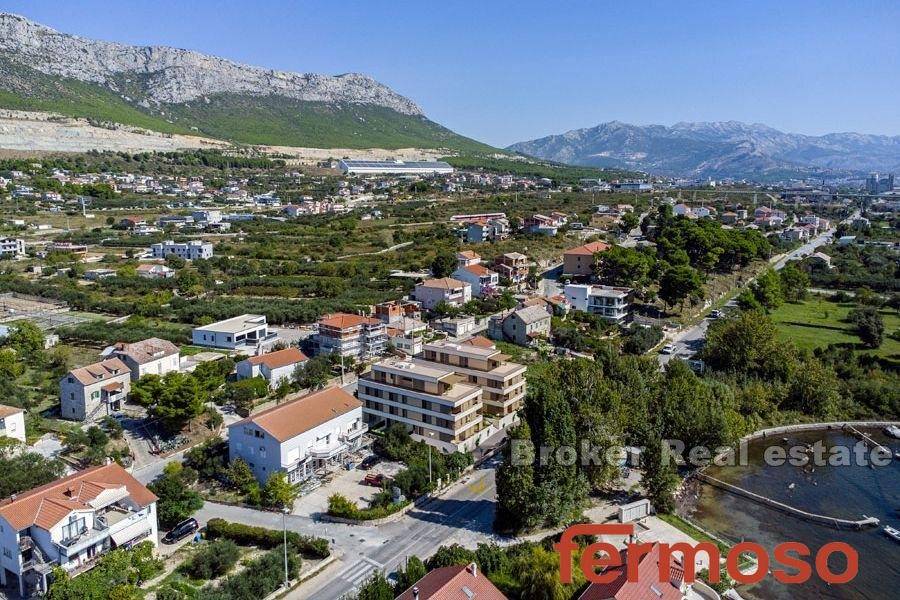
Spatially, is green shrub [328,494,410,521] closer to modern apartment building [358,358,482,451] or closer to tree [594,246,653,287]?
modern apartment building [358,358,482,451]

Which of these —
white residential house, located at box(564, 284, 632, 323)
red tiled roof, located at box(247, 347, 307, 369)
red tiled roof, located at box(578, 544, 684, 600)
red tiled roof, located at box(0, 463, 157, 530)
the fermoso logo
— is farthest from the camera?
white residential house, located at box(564, 284, 632, 323)

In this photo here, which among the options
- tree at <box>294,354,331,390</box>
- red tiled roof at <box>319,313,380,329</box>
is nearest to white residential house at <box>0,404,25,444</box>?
tree at <box>294,354,331,390</box>

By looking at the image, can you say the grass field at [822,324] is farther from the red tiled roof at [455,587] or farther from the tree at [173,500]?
the tree at [173,500]

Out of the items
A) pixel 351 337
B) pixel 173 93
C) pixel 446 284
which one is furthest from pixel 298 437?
pixel 173 93

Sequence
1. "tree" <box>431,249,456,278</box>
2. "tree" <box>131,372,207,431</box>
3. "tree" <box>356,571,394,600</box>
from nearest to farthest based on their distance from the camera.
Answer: "tree" <box>356,571,394,600</box>
"tree" <box>131,372,207,431</box>
"tree" <box>431,249,456,278</box>

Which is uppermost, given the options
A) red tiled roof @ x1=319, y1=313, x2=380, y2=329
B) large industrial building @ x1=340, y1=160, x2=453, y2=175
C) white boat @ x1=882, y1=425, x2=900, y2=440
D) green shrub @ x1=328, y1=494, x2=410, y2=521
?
large industrial building @ x1=340, y1=160, x2=453, y2=175

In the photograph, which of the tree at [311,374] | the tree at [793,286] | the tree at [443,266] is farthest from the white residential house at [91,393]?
the tree at [793,286]

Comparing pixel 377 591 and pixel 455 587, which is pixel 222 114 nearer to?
pixel 377 591
